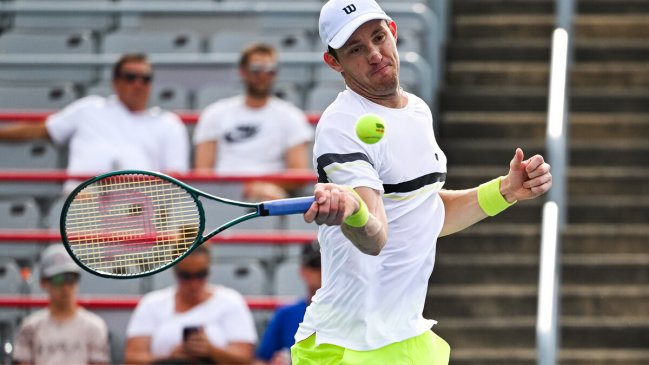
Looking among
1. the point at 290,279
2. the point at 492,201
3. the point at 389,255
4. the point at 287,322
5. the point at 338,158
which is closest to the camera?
the point at 338,158

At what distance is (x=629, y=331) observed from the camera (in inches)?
351

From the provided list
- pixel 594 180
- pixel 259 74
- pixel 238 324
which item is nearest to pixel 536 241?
pixel 594 180

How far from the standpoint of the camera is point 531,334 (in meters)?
8.89

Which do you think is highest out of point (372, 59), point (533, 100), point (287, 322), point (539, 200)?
point (533, 100)

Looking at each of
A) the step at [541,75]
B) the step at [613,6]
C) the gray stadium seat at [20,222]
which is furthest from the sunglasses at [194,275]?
the step at [613,6]

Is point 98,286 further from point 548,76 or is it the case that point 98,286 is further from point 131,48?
point 548,76

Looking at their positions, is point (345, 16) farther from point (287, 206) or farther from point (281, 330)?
point (281, 330)

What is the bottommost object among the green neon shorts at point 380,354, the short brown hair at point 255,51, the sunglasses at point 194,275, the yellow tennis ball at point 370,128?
the green neon shorts at point 380,354

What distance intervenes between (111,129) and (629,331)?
3316mm

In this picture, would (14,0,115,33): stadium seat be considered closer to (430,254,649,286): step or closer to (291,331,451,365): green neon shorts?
(430,254,649,286): step

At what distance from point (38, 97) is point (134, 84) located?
3.99 ft

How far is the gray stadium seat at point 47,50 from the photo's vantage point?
10336 mm

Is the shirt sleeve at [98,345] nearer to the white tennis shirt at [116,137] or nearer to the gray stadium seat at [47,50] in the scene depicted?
the white tennis shirt at [116,137]

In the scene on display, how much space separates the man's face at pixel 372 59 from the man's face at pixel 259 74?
4262 millimetres
